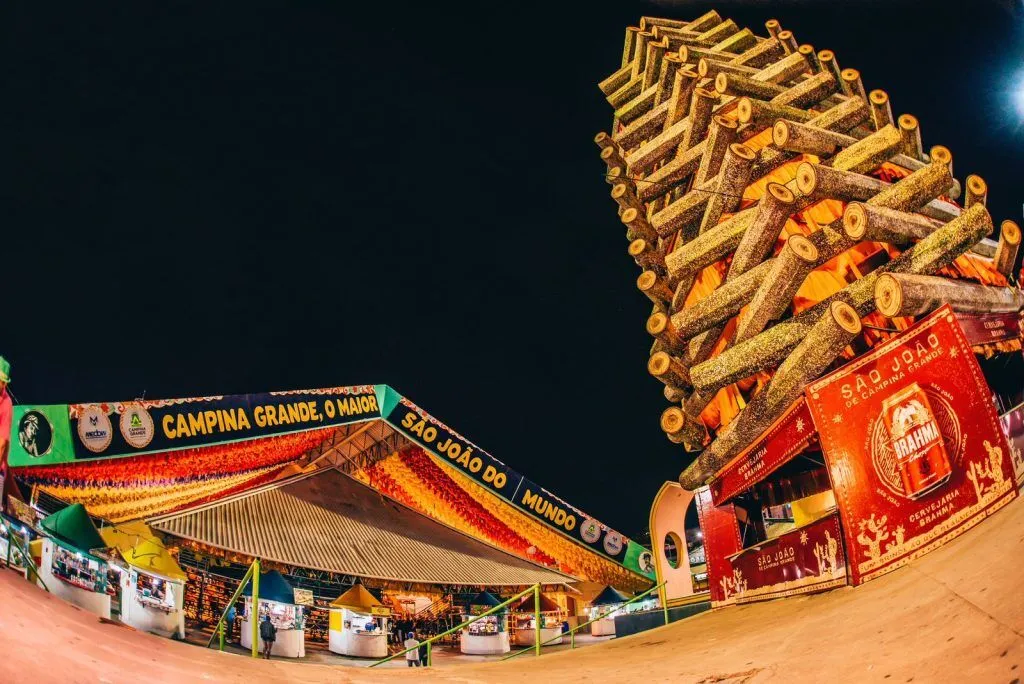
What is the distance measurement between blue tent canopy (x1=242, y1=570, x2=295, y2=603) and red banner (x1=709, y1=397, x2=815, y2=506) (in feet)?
33.0

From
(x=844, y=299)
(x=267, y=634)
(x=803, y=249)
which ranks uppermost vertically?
(x=803, y=249)

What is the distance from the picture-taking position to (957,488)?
579cm

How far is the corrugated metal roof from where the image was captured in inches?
570

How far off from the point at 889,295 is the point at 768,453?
2.63 m

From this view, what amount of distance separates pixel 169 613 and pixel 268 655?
2102 mm

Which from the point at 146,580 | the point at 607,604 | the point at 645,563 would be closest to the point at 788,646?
the point at 146,580

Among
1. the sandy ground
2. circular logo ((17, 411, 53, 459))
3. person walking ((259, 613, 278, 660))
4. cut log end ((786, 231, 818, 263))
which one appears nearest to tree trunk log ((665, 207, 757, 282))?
cut log end ((786, 231, 818, 263))

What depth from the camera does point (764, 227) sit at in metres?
8.20

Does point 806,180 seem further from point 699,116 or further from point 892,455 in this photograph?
point 892,455

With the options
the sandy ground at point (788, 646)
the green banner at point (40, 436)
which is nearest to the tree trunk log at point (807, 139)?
the sandy ground at point (788, 646)

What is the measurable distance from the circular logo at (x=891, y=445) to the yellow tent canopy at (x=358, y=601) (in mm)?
13185

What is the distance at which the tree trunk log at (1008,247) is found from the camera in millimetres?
7641

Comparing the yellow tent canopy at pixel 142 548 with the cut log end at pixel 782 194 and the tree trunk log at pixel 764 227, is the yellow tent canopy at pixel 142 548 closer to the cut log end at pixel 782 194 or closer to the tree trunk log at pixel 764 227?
the tree trunk log at pixel 764 227

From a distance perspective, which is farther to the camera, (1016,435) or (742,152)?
(742,152)
